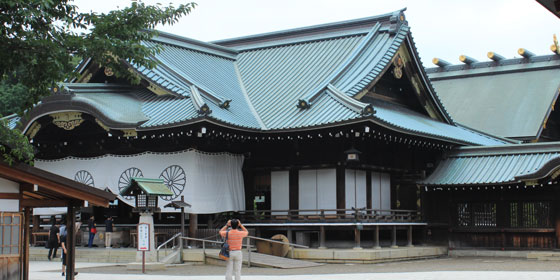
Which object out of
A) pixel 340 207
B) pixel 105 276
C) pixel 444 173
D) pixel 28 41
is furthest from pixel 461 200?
pixel 28 41

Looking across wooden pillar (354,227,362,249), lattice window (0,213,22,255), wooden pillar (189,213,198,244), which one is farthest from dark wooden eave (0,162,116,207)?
wooden pillar (354,227,362,249)

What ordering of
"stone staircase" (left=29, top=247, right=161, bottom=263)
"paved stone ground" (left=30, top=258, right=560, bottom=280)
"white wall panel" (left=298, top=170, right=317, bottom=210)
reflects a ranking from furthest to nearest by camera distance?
"white wall panel" (left=298, top=170, right=317, bottom=210) < "stone staircase" (left=29, top=247, right=161, bottom=263) < "paved stone ground" (left=30, top=258, right=560, bottom=280)

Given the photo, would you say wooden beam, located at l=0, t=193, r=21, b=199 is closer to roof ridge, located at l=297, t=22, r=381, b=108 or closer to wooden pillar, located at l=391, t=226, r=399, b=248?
roof ridge, located at l=297, t=22, r=381, b=108

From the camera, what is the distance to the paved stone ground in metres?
19.1

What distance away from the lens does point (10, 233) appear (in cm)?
1380

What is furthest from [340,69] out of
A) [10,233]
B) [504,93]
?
[504,93]

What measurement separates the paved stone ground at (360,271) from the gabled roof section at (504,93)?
16541mm

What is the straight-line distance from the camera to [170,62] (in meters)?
29.9

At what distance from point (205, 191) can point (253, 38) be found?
35.3 ft

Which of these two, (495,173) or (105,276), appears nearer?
(105,276)

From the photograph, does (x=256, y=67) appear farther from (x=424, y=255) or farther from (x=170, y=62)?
(x=424, y=255)

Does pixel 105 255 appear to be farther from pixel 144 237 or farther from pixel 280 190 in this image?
pixel 280 190

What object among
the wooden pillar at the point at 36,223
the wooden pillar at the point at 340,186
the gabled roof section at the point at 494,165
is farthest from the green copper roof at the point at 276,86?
the wooden pillar at the point at 36,223

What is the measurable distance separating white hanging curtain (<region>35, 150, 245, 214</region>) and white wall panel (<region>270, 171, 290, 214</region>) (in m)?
1.06
